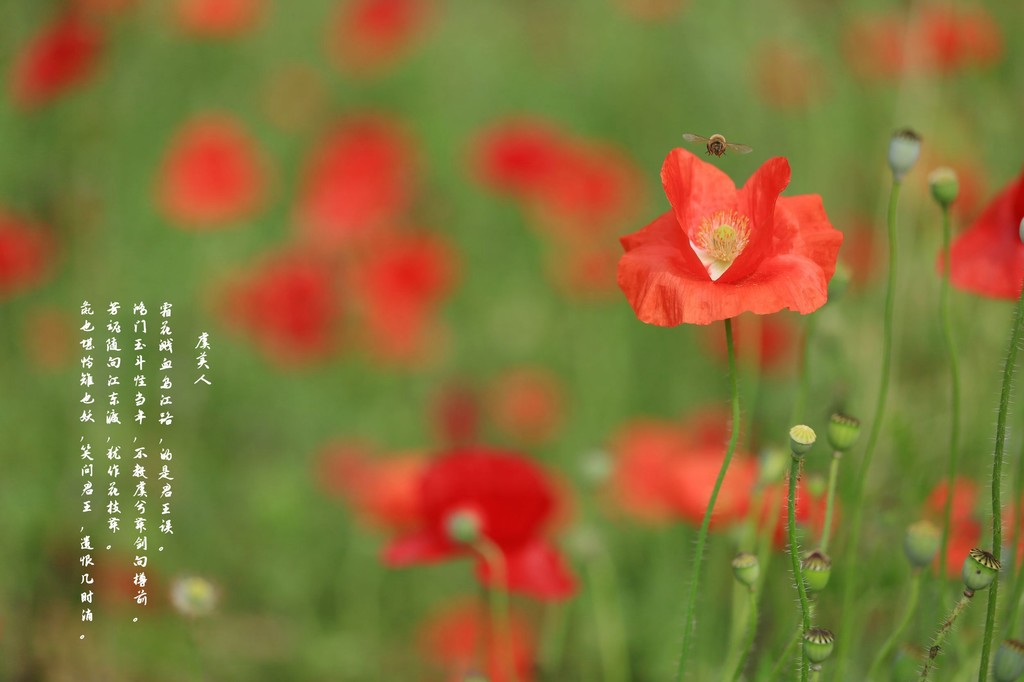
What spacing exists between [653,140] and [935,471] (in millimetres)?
1856

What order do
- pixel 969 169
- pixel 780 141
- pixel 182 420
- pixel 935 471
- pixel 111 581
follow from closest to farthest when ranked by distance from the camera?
pixel 935 471
pixel 111 581
pixel 969 169
pixel 182 420
pixel 780 141

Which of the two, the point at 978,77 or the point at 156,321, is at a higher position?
the point at 978,77

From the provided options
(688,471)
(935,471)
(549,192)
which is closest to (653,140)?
(549,192)

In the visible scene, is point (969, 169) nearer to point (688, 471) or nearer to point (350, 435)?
point (688, 471)

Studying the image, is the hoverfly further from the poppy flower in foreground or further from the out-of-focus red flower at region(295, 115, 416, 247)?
the out-of-focus red flower at region(295, 115, 416, 247)

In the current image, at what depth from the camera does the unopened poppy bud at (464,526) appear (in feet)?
3.67

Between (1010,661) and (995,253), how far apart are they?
1.22ft

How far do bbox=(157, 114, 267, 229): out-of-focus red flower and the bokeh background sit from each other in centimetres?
1

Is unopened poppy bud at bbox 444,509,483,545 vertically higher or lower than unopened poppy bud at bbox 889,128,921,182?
lower

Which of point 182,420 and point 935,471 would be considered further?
point 182,420

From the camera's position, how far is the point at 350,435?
106 inches

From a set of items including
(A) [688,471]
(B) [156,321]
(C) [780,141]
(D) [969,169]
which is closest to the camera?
(A) [688,471]

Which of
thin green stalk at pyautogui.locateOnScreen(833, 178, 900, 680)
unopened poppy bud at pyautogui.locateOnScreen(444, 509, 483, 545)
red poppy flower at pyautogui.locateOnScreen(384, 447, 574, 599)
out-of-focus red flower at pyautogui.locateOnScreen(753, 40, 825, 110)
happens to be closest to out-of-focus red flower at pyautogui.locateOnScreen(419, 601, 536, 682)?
red poppy flower at pyautogui.locateOnScreen(384, 447, 574, 599)

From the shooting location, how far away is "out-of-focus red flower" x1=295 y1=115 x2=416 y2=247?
2.80 metres
